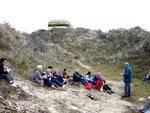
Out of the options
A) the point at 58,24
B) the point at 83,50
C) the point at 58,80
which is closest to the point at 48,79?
the point at 58,80

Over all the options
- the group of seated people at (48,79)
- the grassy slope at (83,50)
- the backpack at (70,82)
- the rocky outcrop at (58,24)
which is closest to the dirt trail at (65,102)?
the group of seated people at (48,79)

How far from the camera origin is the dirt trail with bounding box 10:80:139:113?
8.24m

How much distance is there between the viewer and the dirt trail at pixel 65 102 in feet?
27.0

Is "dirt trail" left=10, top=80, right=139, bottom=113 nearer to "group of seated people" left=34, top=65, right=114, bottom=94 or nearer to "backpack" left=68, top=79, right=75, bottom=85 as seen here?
"group of seated people" left=34, top=65, right=114, bottom=94

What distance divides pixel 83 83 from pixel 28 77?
3086mm

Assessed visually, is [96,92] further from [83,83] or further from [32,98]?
[32,98]

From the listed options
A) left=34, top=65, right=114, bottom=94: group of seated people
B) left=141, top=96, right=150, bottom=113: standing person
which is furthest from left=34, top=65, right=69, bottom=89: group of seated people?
left=141, top=96, right=150, bottom=113: standing person

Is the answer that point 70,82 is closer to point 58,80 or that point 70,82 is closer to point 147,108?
point 58,80

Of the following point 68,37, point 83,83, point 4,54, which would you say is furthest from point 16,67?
point 68,37

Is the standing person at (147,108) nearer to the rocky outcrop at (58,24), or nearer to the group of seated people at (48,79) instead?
the group of seated people at (48,79)

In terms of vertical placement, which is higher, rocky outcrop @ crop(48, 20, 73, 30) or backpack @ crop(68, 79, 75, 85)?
rocky outcrop @ crop(48, 20, 73, 30)

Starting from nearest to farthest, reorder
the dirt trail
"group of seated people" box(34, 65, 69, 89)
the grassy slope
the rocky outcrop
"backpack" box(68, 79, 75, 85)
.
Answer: the dirt trail, "group of seated people" box(34, 65, 69, 89), "backpack" box(68, 79, 75, 85), the grassy slope, the rocky outcrop

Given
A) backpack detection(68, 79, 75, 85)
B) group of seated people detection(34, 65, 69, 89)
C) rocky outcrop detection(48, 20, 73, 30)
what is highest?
rocky outcrop detection(48, 20, 73, 30)

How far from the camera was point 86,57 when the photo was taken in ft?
90.6
